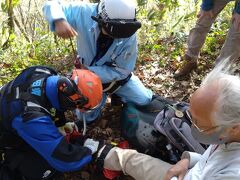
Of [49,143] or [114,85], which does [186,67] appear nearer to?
[114,85]

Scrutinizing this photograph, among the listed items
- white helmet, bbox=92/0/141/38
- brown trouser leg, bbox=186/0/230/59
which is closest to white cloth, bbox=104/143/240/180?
white helmet, bbox=92/0/141/38

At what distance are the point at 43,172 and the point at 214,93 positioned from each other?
185cm

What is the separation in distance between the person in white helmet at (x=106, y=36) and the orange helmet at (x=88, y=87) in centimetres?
55

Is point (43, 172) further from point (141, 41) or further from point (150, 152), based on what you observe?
point (141, 41)

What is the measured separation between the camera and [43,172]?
3018 mm

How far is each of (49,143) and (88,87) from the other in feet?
1.85

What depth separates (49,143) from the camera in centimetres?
273

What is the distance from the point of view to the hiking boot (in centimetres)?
443

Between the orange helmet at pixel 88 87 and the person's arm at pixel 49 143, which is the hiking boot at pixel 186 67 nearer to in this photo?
the orange helmet at pixel 88 87

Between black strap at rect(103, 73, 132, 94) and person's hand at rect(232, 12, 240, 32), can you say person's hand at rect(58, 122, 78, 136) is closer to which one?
black strap at rect(103, 73, 132, 94)

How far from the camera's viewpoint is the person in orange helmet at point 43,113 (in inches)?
105

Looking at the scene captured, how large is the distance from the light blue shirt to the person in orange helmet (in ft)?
2.33

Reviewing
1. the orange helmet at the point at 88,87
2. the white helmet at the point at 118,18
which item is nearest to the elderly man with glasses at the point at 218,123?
the orange helmet at the point at 88,87

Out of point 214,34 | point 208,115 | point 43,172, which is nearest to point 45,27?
point 214,34
